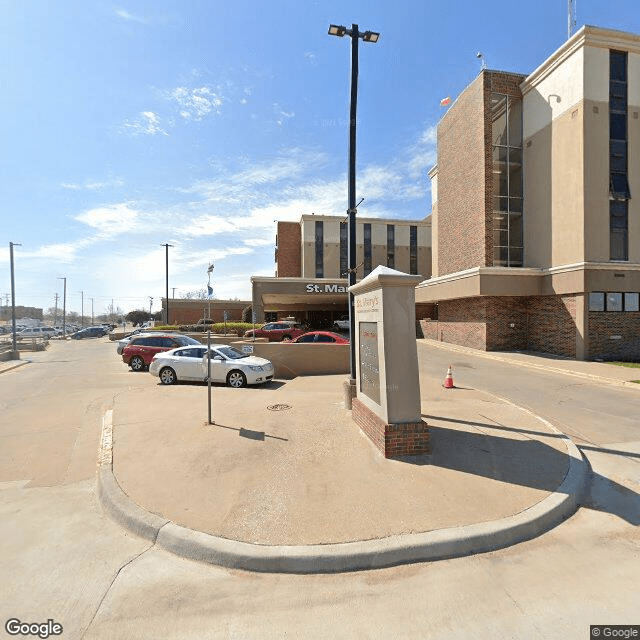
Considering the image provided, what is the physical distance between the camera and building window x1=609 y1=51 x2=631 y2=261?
1841 centimetres

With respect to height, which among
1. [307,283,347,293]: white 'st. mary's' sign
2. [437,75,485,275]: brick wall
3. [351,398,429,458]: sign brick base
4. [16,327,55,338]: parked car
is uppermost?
[437,75,485,275]: brick wall

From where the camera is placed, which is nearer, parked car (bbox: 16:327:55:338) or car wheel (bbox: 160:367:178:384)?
car wheel (bbox: 160:367:178:384)

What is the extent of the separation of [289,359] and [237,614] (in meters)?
11.6

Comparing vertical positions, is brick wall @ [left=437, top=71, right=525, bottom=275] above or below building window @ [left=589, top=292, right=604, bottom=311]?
above

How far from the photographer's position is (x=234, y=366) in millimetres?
11664

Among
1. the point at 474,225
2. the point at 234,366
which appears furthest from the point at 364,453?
the point at 474,225

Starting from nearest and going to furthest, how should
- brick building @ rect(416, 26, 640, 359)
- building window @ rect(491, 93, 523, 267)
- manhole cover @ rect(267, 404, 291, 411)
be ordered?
manhole cover @ rect(267, 404, 291, 411), brick building @ rect(416, 26, 640, 359), building window @ rect(491, 93, 523, 267)

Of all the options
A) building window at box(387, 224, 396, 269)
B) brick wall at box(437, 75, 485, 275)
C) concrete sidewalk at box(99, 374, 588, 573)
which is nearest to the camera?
concrete sidewalk at box(99, 374, 588, 573)

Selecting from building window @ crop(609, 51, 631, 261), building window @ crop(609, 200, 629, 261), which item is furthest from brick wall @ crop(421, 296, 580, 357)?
building window @ crop(609, 51, 631, 261)

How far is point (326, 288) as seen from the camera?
106 ft

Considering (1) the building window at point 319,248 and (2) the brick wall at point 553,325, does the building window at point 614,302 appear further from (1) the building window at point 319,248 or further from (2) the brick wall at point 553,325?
(1) the building window at point 319,248

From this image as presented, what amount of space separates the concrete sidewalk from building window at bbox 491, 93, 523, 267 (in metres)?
18.7

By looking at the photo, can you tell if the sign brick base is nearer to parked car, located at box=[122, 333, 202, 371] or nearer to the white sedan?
the white sedan

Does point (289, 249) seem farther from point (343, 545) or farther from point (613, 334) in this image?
point (343, 545)
